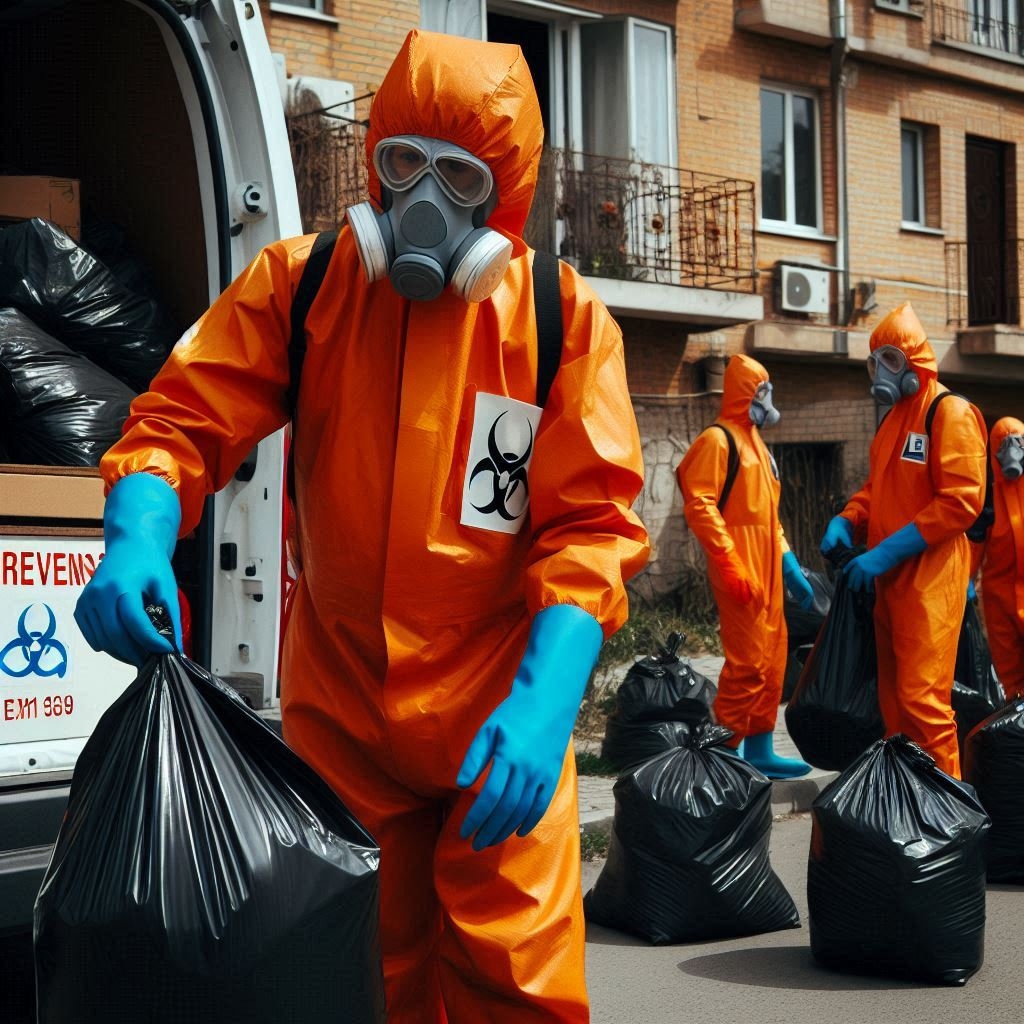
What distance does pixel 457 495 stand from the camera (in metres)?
2.61

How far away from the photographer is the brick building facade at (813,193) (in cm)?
1630

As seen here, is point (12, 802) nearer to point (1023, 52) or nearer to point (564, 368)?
point (564, 368)

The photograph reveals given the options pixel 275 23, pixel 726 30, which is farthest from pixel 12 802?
pixel 726 30

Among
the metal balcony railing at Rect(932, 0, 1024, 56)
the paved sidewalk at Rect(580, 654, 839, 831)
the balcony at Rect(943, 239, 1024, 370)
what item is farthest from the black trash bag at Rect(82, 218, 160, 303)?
the metal balcony railing at Rect(932, 0, 1024, 56)

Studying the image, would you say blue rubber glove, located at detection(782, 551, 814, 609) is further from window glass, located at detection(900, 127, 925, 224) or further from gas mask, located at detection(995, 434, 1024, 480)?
window glass, located at detection(900, 127, 925, 224)

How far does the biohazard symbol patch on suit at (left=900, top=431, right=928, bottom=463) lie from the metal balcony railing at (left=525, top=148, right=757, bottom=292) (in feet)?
26.8

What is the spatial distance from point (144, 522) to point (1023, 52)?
20.6 metres

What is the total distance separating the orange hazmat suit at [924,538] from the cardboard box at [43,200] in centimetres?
337

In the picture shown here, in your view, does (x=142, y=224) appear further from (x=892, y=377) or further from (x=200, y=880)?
(x=892, y=377)

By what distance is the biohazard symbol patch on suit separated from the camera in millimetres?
6773

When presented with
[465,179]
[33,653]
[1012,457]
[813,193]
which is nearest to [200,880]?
[465,179]

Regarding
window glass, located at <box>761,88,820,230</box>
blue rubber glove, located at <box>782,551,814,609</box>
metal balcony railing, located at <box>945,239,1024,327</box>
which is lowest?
blue rubber glove, located at <box>782,551,814,609</box>

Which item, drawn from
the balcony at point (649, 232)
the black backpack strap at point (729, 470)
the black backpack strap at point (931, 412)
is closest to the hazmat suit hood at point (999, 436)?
the black backpack strap at point (729, 470)

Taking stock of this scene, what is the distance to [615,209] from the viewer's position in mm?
15922
